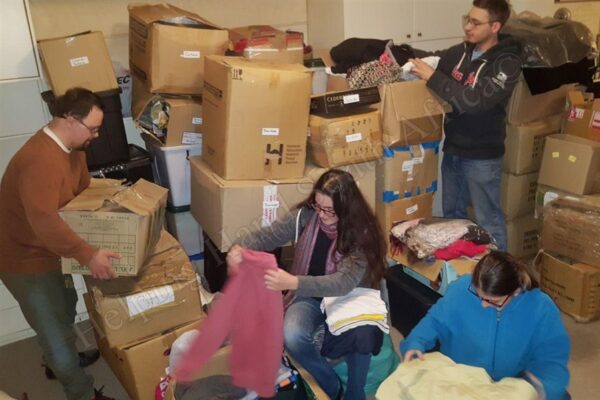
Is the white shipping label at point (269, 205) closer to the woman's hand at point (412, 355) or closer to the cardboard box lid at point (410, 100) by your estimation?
the cardboard box lid at point (410, 100)

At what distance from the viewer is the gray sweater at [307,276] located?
6.82ft

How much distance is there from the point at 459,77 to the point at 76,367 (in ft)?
7.36

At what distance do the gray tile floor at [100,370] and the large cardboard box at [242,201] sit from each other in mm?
867

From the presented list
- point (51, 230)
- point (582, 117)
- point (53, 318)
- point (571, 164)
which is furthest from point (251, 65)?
point (582, 117)

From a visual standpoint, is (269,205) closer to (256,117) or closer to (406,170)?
(256,117)

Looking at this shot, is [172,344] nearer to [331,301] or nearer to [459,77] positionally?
[331,301]

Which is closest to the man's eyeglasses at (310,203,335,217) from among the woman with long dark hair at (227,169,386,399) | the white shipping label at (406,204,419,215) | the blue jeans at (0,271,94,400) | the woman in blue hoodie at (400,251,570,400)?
the woman with long dark hair at (227,169,386,399)

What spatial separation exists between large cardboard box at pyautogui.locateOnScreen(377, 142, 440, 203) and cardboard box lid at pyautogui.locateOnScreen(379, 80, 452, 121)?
0.19 m

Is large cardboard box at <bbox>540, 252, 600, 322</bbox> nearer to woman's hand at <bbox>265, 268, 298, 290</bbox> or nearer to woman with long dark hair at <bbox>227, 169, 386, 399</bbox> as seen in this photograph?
woman with long dark hair at <bbox>227, 169, 386, 399</bbox>

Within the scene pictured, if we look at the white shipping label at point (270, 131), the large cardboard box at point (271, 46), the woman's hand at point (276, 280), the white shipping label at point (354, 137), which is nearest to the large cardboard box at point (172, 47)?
the large cardboard box at point (271, 46)

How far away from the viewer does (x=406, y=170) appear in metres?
2.91

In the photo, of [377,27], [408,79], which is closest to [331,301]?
[408,79]

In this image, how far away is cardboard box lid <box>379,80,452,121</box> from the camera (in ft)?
8.88

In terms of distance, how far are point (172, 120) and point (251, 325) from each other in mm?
1285
